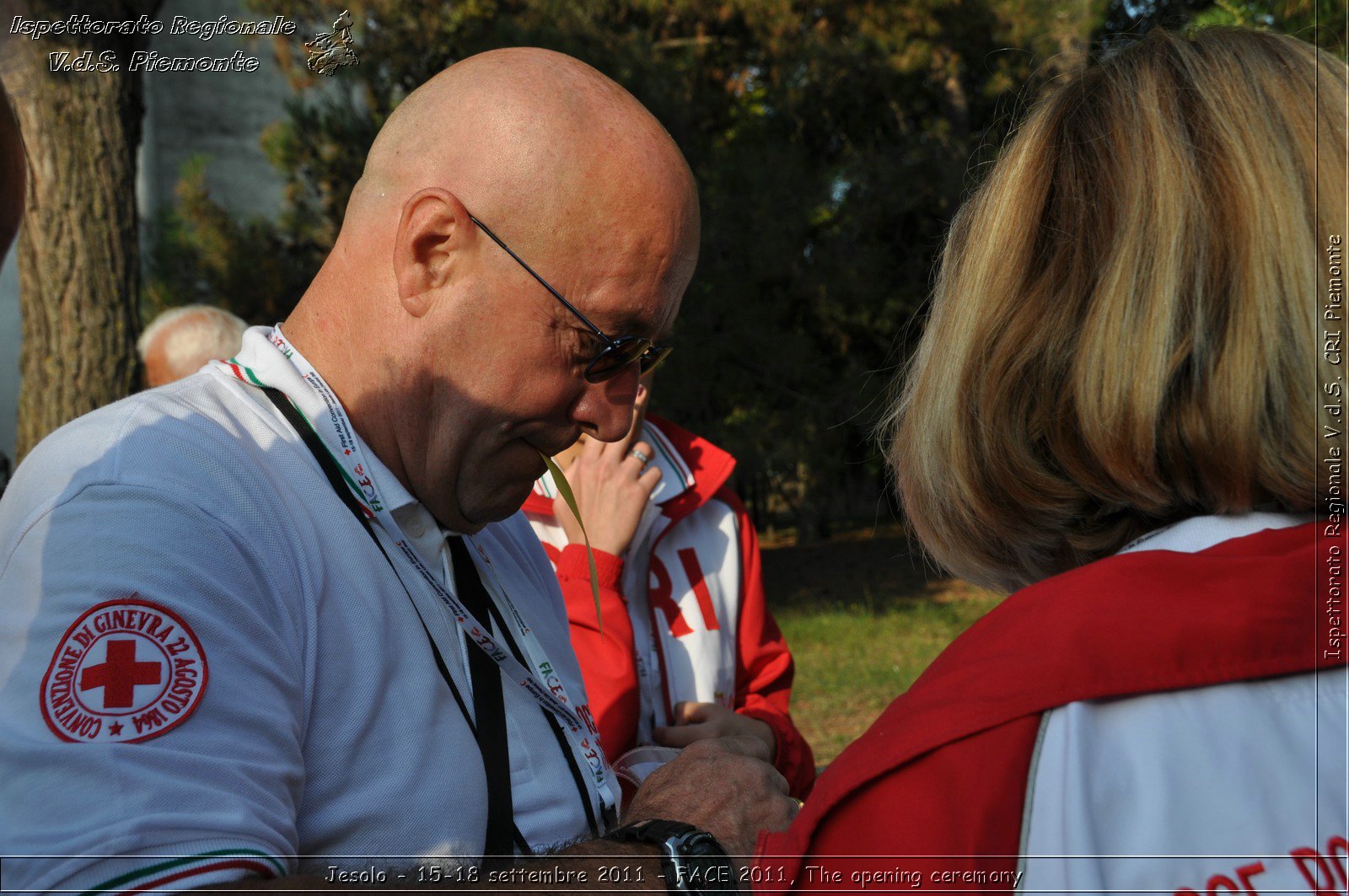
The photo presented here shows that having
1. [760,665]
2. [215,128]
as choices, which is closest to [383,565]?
[760,665]

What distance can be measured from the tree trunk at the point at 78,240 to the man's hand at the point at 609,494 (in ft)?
10.1

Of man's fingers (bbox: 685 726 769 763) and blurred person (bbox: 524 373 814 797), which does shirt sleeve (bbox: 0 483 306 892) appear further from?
blurred person (bbox: 524 373 814 797)

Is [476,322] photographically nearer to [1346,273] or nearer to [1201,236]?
[1201,236]

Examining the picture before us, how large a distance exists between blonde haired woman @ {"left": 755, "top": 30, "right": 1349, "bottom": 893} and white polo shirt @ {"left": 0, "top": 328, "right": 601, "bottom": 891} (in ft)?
1.87

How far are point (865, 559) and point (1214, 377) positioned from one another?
12.8 meters

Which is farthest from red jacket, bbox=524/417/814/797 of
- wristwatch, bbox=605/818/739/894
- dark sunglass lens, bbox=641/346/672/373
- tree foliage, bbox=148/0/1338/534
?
tree foliage, bbox=148/0/1338/534

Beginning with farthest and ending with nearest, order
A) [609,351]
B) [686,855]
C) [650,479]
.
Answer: [650,479]
[609,351]
[686,855]

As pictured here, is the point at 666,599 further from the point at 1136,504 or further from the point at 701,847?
the point at 1136,504

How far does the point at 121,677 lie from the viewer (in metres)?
1.21

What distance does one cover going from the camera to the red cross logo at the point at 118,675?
1203mm

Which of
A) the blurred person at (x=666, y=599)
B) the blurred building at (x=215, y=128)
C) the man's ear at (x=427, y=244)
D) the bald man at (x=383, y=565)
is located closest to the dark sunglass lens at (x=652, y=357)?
the bald man at (x=383, y=565)

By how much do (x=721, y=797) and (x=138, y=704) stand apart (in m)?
0.94

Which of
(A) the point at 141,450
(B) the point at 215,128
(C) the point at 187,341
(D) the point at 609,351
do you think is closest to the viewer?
(A) the point at 141,450

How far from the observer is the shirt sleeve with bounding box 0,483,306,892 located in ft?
3.77
